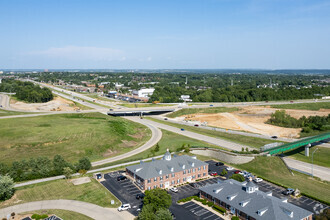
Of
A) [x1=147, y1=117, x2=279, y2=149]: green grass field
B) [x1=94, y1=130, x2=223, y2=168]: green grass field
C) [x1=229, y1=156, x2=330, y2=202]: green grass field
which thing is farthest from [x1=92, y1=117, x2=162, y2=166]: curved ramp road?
[x1=229, y1=156, x2=330, y2=202]: green grass field

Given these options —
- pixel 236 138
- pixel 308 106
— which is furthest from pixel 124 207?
pixel 308 106

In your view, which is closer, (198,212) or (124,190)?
(198,212)

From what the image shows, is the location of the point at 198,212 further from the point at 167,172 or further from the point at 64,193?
the point at 64,193

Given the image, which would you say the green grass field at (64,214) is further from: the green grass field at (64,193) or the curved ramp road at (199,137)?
the curved ramp road at (199,137)

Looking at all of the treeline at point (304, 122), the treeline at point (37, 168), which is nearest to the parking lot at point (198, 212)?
the treeline at point (37, 168)

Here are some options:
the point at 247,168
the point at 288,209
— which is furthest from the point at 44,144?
the point at 288,209

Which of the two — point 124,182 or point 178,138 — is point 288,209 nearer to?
point 124,182
